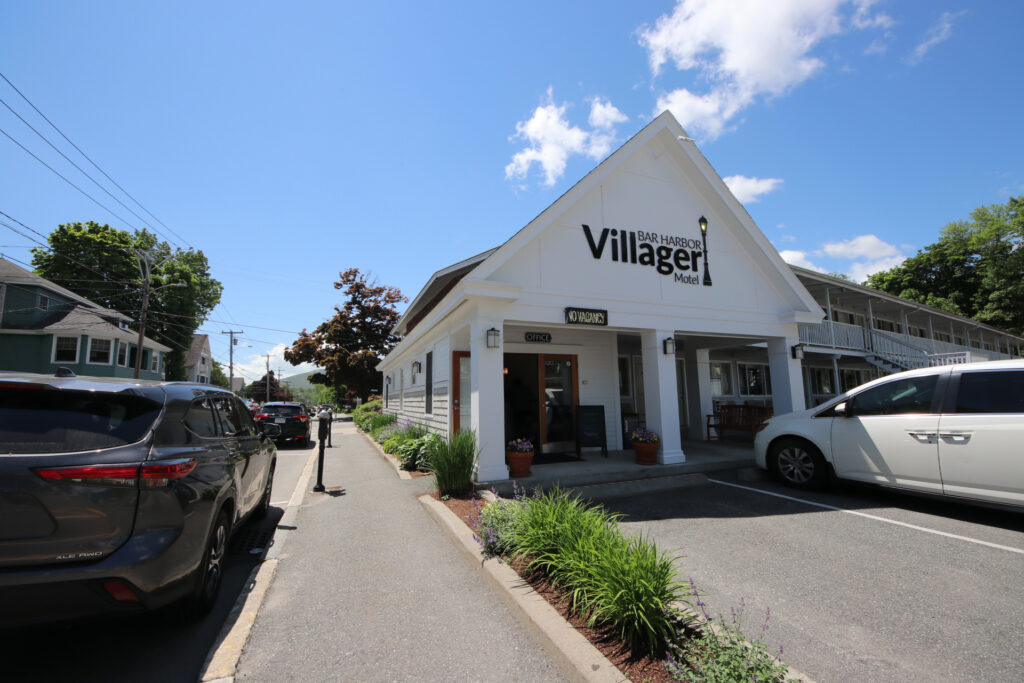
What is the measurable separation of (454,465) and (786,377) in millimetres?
7936

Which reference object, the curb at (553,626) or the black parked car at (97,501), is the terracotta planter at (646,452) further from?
the black parked car at (97,501)

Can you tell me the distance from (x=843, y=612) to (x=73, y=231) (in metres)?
49.7

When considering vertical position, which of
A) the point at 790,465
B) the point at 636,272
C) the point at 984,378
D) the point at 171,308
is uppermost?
the point at 171,308

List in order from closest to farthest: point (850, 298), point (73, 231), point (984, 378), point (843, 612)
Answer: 1. point (843, 612)
2. point (984, 378)
3. point (850, 298)
4. point (73, 231)

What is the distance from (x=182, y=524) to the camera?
277 centimetres

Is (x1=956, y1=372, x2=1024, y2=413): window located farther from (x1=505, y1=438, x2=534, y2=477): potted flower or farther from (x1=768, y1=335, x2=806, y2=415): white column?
(x1=505, y1=438, x2=534, y2=477): potted flower

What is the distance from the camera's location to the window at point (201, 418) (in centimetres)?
333

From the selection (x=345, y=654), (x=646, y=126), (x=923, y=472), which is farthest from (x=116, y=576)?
(x=646, y=126)

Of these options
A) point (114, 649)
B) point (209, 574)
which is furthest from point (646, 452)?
point (114, 649)

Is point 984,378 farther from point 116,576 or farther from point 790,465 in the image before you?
point 116,576

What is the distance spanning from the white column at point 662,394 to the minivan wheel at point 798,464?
Result: 1.68m

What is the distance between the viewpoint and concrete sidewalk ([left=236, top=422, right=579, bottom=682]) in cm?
268

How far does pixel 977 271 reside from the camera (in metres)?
38.4

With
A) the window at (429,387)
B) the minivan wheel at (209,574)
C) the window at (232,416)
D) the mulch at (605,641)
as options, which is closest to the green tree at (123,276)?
the window at (429,387)
